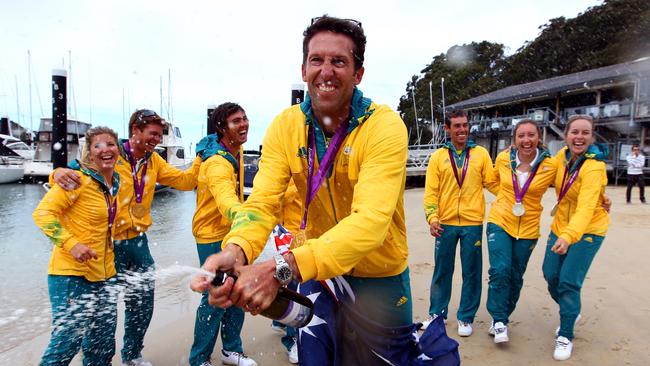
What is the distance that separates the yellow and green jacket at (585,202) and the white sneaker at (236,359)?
3041mm

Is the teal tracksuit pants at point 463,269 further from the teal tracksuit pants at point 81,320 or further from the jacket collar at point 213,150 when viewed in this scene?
the teal tracksuit pants at point 81,320

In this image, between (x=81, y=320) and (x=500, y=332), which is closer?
(x=81, y=320)

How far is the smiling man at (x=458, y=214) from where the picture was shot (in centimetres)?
500

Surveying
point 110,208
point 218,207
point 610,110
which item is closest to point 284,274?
point 218,207

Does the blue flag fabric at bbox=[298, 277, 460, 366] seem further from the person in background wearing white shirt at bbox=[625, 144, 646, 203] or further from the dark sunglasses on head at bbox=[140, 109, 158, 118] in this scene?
the person in background wearing white shirt at bbox=[625, 144, 646, 203]

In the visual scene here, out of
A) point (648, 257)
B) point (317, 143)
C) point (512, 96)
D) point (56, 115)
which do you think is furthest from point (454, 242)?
point (512, 96)

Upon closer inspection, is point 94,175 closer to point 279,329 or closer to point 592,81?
point 279,329

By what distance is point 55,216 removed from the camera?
341cm

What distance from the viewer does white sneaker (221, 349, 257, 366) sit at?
4.11m

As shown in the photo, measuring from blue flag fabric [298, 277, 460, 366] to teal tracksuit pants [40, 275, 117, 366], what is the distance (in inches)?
81.8

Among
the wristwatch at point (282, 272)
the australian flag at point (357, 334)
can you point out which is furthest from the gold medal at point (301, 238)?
the wristwatch at point (282, 272)

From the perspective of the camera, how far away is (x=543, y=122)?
1182 inches

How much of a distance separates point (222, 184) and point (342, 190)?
1.83 m

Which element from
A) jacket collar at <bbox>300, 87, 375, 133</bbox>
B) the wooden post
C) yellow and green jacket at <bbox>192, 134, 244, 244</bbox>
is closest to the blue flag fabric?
jacket collar at <bbox>300, 87, 375, 133</bbox>
